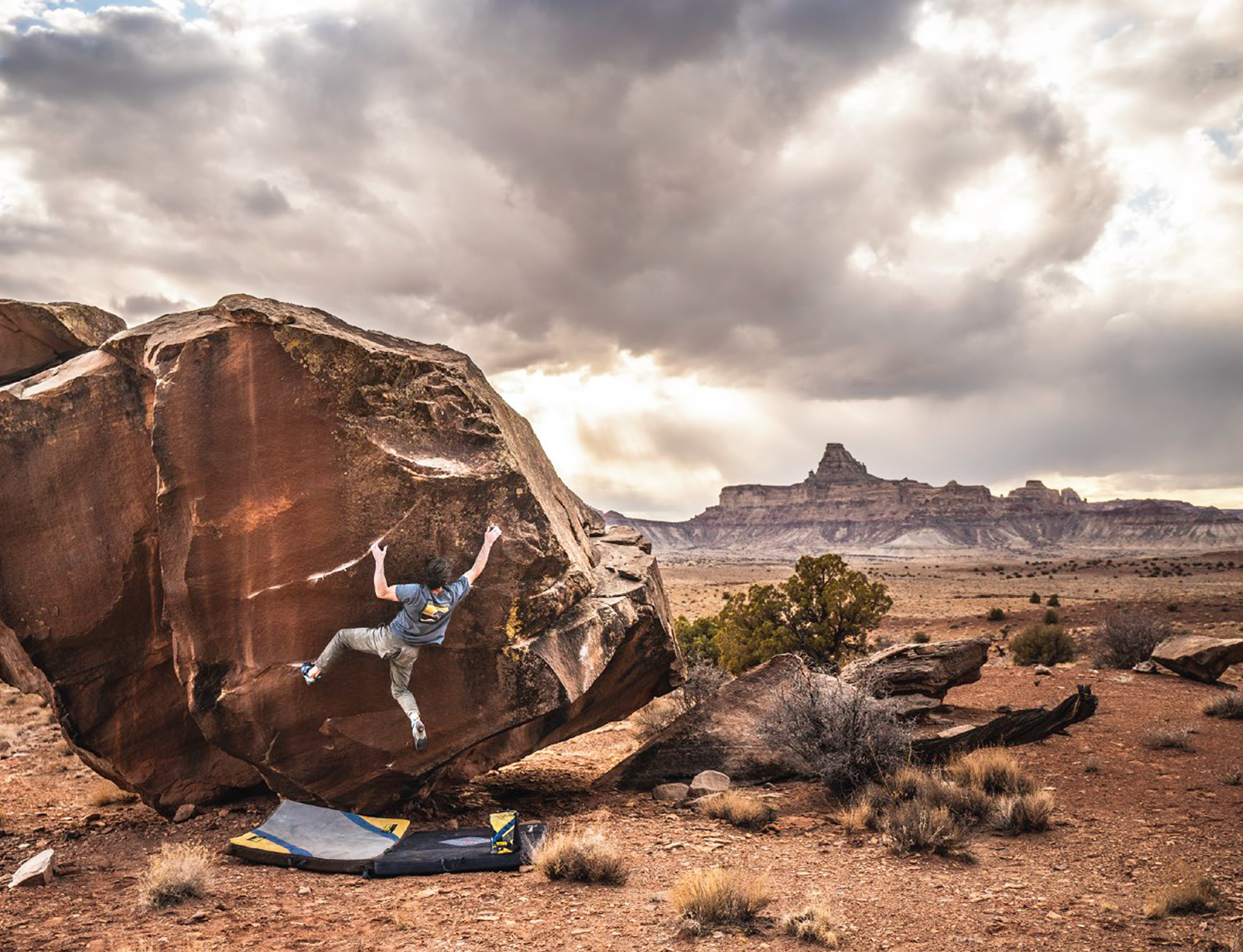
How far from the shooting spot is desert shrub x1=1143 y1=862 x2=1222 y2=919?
6.24 metres

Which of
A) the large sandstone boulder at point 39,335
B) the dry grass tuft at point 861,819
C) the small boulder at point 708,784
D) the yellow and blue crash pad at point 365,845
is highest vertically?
the large sandstone boulder at point 39,335

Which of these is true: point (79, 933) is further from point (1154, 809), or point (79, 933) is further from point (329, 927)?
point (1154, 809)

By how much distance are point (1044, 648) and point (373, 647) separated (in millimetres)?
21625

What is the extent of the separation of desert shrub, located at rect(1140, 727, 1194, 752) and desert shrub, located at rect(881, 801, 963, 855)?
206 inches

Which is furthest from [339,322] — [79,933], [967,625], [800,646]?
[967,625]

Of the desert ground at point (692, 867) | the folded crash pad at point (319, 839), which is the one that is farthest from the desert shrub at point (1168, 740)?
the folded crash pad at point (319, 839)

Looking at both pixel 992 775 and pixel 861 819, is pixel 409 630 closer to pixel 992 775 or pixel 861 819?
pixel 861 819

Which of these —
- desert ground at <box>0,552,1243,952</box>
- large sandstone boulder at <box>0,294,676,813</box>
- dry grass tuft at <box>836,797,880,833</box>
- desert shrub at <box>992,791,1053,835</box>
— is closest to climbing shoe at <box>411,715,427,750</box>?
large sandstone boulder at <box>0,294,676,813</box>

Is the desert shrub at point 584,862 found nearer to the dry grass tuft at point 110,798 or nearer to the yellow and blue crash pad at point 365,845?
the yellow and blue crash pad at point 365,845

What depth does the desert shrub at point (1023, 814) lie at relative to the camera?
8570 millimetres

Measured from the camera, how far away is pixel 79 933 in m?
6.27

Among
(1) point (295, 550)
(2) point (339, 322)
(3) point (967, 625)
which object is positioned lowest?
(3) point (967, 625)

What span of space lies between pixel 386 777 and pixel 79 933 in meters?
3.41

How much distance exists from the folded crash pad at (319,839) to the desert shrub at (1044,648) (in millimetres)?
20609
